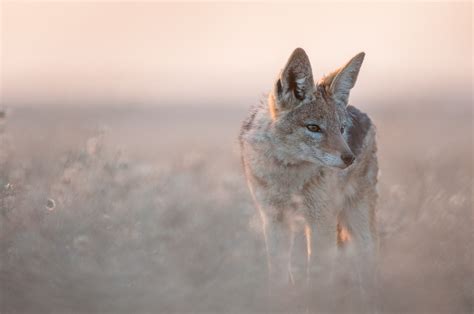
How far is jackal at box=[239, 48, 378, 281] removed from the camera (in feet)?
21.0

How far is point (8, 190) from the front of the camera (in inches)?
283

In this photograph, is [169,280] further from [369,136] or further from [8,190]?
[369,136]

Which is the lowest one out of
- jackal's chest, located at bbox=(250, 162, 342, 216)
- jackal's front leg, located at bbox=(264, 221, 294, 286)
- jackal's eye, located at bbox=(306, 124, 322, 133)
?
jackal's front leg, located at bbox=(264, 221, 294, 286)

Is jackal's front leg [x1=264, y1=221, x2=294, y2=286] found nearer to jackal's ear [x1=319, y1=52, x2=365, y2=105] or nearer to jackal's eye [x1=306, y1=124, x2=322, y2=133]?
jackal's eye [x1=306, y1=124, x2=322, y2=133]

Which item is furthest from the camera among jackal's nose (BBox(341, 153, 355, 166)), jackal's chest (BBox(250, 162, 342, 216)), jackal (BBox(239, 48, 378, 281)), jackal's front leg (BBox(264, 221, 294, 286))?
jackal's front leg (BBox(264, 221, 294, 286))

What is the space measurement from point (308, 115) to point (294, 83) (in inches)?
12.4

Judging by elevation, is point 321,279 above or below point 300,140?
below

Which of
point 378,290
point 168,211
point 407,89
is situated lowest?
point 378,290

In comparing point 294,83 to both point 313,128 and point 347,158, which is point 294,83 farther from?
point 347,158

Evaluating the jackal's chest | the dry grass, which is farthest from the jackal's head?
the dry grass

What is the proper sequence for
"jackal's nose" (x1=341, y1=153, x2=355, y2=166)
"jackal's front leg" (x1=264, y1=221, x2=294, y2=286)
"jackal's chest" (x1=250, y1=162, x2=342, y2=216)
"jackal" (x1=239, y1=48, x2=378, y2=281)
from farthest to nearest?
"jackal's front leg" (x1=264, y1=221, x2=294, y2=286) → "jackal's chest" (x1=250, y1=162, x2=342, y2=216) → "jackal" (x1=239, y1=48, x2=378, y2=281) → "jackal's nose" (x1=341, y1=153, x2=355, y2=166)

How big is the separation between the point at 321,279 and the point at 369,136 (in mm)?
1508

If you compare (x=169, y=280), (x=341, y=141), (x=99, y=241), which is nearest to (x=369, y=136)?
(x=341, y=141)

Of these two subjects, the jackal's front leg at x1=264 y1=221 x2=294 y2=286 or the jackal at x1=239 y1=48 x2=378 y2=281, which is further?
the jackal's front leg at x1=264 y1=221 x2=294 y2=286
